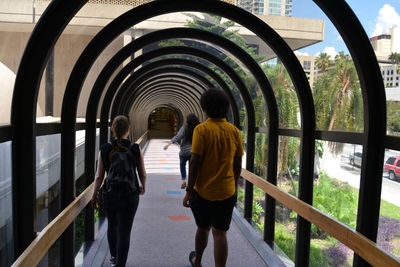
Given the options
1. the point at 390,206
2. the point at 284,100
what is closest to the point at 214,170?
the point at 390,206

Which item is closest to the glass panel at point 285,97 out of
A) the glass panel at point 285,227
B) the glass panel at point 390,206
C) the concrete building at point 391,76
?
the glass panel at point 285,227

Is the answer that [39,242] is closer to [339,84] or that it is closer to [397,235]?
[397,235]

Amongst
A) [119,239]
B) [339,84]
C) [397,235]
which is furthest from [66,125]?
[339,84]

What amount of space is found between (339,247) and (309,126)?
2.56 metres

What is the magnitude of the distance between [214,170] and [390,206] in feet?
4.98

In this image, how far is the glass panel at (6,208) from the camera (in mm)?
2457

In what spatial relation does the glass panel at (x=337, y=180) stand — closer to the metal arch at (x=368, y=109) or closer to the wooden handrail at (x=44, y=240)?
the metal arch at (x=368, y=109)

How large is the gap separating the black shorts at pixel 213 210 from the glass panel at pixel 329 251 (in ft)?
8.01

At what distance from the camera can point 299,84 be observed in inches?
158

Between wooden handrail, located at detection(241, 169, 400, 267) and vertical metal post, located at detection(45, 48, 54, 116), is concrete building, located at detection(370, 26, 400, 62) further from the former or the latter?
vertical metal post, located at detection(45, 48, 54, 116)

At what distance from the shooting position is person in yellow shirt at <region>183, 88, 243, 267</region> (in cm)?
323

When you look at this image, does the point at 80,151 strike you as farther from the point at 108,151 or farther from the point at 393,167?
the point at 393,167

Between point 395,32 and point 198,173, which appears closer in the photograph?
point 198,173

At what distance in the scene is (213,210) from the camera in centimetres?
330
